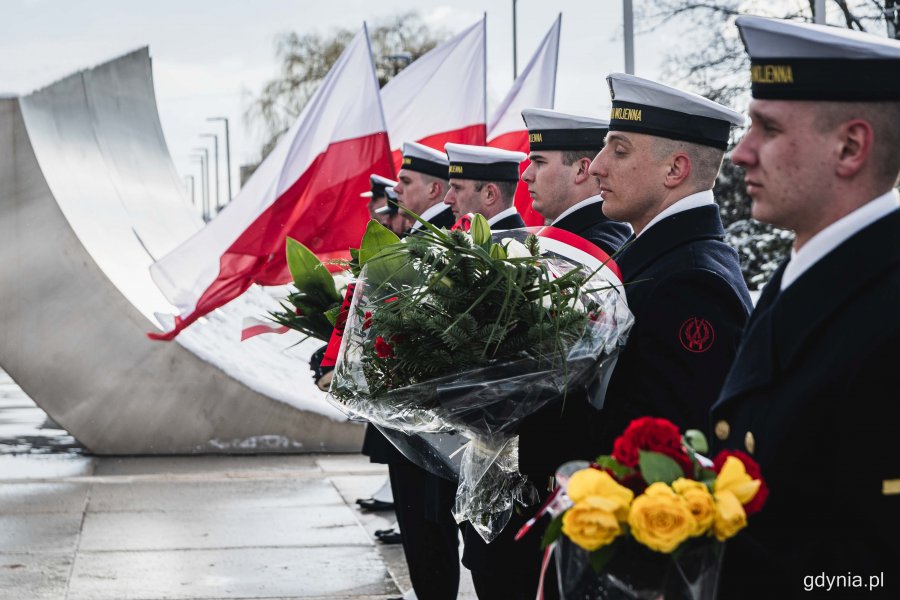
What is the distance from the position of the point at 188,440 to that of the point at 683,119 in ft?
23.3

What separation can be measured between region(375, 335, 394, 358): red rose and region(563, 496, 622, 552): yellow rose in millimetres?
1200

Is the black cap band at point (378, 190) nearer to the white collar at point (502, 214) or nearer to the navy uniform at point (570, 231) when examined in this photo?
the white collar at point (502, 214)

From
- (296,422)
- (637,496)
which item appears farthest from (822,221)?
(296,422)

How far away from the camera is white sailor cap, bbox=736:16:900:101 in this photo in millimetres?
1922

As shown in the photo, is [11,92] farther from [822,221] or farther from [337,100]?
[822,221]

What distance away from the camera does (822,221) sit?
1950 millimetres

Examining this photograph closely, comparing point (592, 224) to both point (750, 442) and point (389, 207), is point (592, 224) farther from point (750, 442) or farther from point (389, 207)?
point (389, 207)

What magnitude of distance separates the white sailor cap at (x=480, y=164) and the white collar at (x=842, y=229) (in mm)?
3227

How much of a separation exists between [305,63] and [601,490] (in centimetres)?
4063

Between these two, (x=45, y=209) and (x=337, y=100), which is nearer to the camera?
(x=337, y=100)

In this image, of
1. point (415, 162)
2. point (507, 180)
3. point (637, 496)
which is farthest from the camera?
point (415, 162)

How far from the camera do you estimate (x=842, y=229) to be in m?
1.91

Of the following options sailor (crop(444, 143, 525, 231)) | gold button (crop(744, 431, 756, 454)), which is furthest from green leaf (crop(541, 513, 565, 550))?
sailor (crop(444, 143, 525, 231))

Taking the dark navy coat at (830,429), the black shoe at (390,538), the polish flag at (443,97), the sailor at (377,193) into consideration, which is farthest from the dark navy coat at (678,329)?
the polish flag at (443,97)
